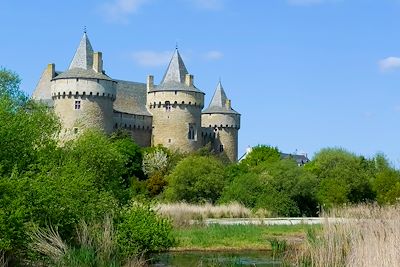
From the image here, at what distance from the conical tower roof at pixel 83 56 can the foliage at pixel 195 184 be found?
18.0 meters

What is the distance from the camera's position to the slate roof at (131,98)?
70.1 metres

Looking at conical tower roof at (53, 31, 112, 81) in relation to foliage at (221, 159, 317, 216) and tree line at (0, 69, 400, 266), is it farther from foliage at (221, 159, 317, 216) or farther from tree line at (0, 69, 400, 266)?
→ tree line at (0, 69, 400, 266)

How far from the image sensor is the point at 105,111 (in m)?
62.9

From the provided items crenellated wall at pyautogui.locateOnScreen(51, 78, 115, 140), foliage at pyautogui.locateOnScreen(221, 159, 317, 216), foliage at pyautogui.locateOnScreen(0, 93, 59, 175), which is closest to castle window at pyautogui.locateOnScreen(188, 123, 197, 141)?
crenellated wall at pyautogui.locateOnScreen(51, 78, 115, 140)

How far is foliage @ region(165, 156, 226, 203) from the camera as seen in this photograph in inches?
Answer: 1832

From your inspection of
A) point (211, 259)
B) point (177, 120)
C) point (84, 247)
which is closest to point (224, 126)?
point (177, 120)

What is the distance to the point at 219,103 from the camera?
77.5 meters

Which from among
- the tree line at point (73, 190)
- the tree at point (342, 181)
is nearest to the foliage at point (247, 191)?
the tree line at point (73, 190)

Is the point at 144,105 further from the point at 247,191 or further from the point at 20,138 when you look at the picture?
the point at 20,138

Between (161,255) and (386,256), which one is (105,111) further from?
(386,256)

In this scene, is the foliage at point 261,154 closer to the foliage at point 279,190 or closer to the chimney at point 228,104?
the chimney at point 228,104

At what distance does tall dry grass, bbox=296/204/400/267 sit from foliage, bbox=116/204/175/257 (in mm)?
3963

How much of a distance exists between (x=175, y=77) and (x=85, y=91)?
456 inches

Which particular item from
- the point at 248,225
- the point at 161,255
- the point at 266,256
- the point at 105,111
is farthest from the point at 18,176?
the point at 105,111
